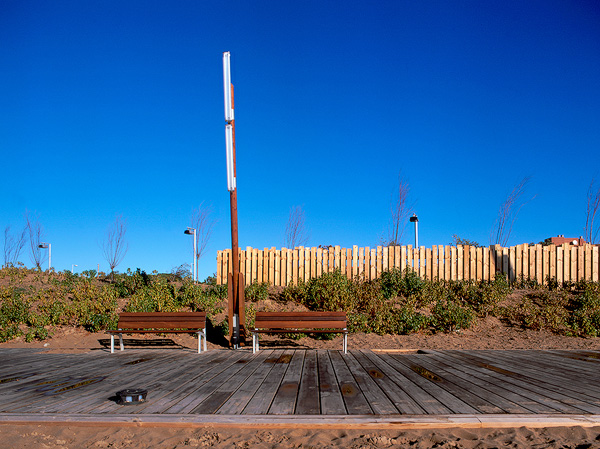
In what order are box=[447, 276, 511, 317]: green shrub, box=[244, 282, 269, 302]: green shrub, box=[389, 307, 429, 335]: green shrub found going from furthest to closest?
box=[244, 282, 269, 302]: green shrub < box=[447, 276, 511, 317]: green shrub < box=[389, 307, 429, 335]: green shrub

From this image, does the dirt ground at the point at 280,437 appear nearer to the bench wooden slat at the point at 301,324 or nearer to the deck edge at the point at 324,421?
the deck edge at the point at 324,421

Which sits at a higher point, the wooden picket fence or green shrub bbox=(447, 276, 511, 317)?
the wooden picket fence

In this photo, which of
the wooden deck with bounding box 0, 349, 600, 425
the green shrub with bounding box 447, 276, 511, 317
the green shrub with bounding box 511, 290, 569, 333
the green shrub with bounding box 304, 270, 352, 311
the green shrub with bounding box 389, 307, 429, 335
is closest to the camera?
the wooden deck with bounding box 0, 349, 600, 425

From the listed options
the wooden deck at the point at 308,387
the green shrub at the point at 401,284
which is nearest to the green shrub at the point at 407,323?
the green shrub at the point at 401,284

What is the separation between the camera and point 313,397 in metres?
4.26

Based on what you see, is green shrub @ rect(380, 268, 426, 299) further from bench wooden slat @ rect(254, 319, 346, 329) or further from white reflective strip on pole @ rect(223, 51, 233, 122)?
white reflective strip on pole @ rect(223, 51, 233, 122)

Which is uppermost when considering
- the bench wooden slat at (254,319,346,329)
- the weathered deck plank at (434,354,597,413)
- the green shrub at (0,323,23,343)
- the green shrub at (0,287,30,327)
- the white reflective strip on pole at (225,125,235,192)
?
the white reflective strip on pole at (225,125,235,192)

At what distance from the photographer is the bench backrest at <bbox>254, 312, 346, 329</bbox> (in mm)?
8461

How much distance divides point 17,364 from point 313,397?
5.14 meters

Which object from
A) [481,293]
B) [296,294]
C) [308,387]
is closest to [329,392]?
[308,387]

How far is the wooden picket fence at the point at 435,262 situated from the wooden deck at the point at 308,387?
7.18 metres

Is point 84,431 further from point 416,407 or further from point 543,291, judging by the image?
point 543,291

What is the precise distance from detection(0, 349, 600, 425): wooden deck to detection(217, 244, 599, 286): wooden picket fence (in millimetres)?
7184

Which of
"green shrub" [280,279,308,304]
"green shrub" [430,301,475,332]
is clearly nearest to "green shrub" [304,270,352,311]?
"green shrub" [280,279,308,304]
